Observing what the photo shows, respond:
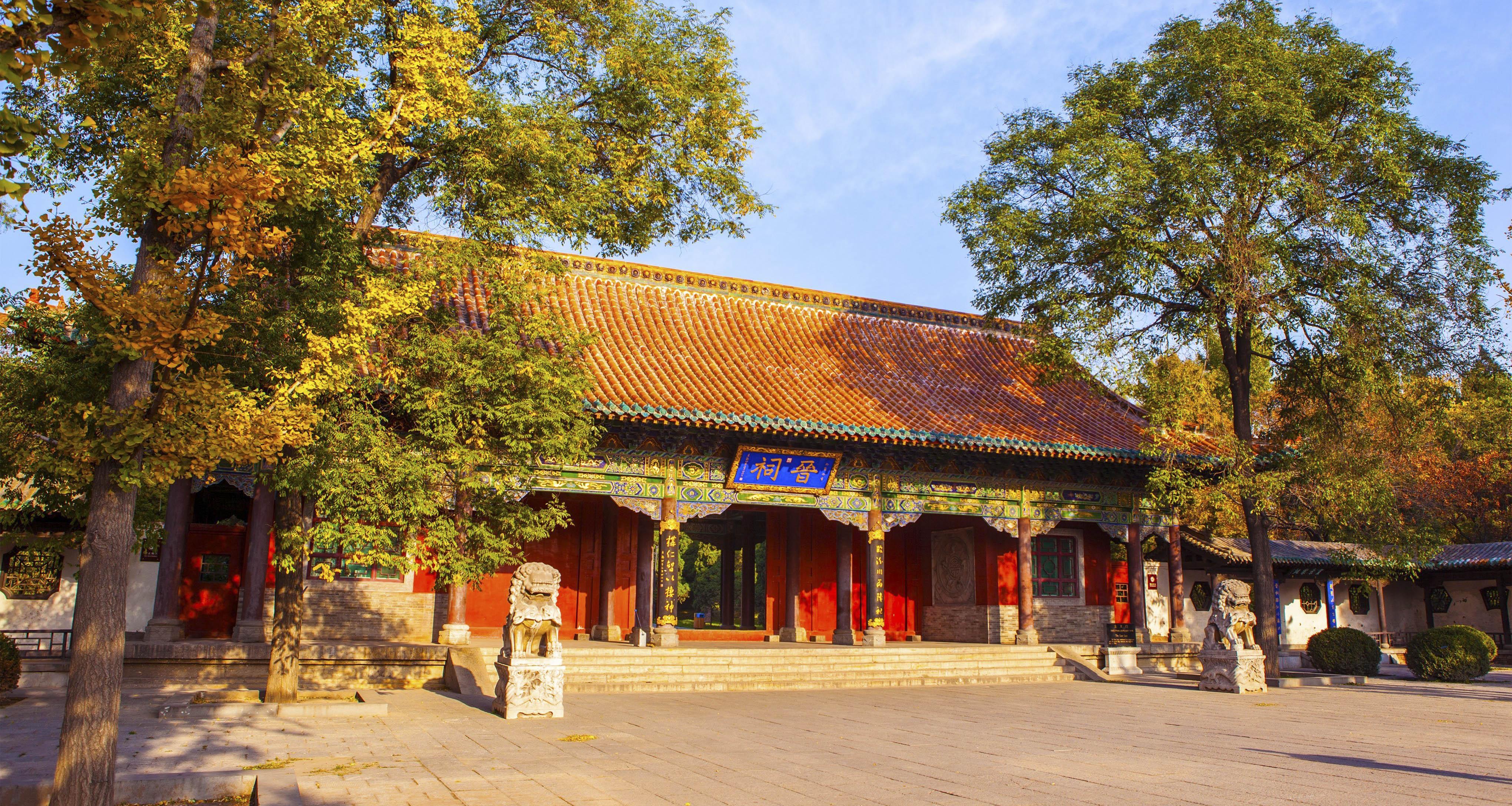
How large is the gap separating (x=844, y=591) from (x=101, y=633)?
11873 mm

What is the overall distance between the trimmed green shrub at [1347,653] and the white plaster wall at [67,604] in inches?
687

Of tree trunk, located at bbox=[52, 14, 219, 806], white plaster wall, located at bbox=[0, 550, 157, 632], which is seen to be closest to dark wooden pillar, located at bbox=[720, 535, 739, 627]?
white plaster wall, located at bbox=[0, 550, 157, 632]

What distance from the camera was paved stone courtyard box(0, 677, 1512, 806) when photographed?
212 inches

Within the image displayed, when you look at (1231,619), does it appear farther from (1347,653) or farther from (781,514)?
(781,514)

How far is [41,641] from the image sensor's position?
11430 mm

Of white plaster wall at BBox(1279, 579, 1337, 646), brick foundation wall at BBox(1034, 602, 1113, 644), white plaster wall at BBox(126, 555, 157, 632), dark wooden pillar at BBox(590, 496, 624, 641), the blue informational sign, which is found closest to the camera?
white plaster wall at BBox(126, 555, 157, 632)

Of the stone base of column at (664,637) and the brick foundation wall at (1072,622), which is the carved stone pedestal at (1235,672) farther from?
the stone base of column at (664,637)

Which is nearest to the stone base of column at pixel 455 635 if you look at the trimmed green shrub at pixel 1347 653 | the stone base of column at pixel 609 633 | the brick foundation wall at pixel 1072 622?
the stone base of column at pixel 609 633

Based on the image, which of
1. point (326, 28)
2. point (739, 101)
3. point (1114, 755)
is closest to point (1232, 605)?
point (1114, 755)

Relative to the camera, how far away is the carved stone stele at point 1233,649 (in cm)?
1252

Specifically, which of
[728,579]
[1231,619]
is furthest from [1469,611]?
[728,579]

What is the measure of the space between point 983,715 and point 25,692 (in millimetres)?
9625

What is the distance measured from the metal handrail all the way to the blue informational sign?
831 centimetres

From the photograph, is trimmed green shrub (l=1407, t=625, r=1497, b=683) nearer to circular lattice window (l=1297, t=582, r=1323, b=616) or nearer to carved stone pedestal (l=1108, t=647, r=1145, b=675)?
carved stone pedestal (l=1108, t=647, r=1145, b=675)
